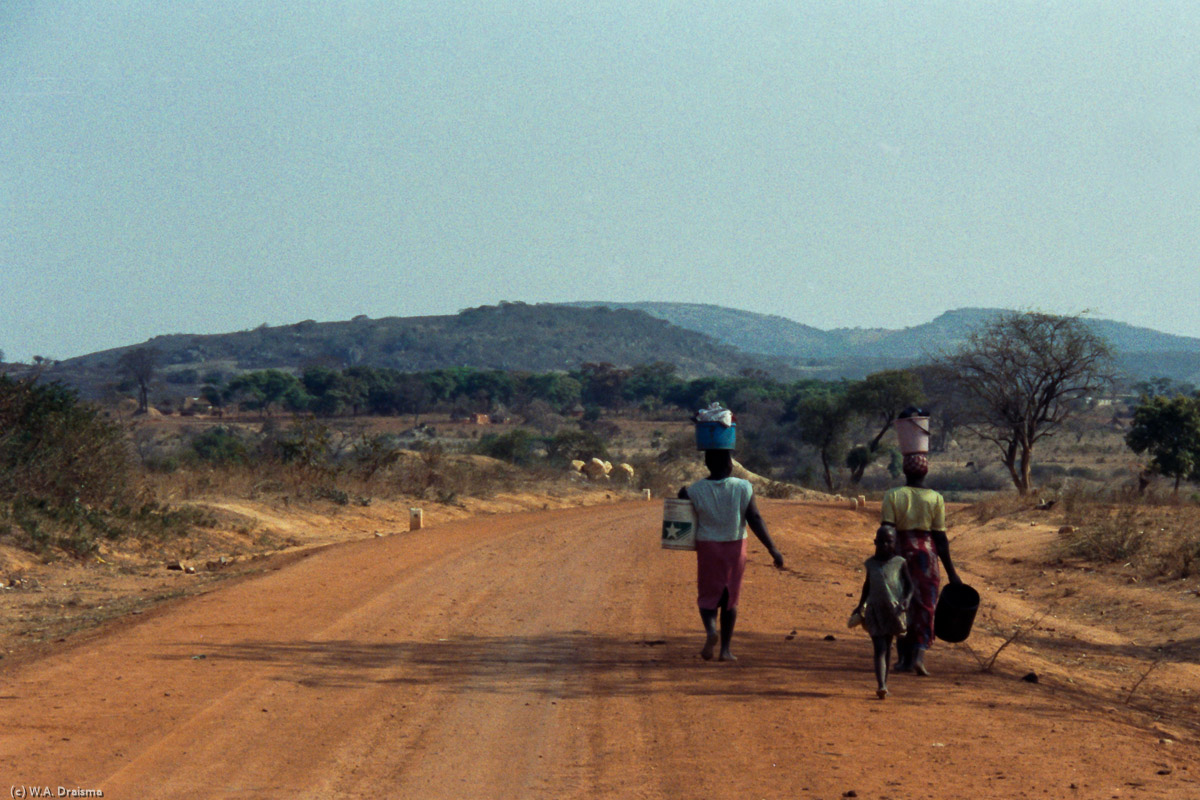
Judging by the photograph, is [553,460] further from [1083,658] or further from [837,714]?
[837,714]

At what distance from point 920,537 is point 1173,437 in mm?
31364

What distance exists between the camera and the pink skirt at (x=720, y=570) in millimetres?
7992

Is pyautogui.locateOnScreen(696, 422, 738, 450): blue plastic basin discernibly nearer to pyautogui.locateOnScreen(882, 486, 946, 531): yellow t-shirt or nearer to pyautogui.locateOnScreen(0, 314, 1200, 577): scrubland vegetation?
pyautogui.locateOnScreen(882, 486, 946, 531): yellow t-shirt

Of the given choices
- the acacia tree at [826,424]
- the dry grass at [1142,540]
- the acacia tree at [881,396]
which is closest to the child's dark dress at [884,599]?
the dry grass at [1142,540]

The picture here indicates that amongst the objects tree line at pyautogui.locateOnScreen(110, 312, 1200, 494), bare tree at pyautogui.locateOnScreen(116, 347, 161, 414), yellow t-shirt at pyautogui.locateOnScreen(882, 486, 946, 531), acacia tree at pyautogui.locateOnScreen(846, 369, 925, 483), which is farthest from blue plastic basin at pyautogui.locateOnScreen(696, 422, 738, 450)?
bare tree at pyautogui.locateOnScreen(116, 347, 161, 414)

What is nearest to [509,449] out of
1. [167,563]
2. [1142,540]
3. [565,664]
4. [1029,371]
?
[1029,371]

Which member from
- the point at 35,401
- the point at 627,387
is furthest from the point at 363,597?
the point at 627,387

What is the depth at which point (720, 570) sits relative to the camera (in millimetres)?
7996

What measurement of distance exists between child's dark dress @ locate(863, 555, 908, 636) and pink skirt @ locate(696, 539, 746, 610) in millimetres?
989

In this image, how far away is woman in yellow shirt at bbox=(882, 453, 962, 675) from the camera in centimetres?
771

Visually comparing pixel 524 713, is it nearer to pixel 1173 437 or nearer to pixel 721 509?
pixel 721 509

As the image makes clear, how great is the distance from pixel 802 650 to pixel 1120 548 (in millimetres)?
10149

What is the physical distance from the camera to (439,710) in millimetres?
6754

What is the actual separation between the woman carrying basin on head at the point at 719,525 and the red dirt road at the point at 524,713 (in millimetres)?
579
